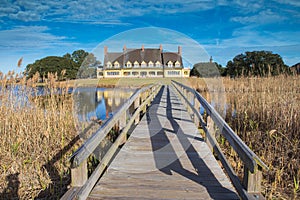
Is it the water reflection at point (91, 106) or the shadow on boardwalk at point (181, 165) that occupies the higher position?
the water reflection at point (91, 106)

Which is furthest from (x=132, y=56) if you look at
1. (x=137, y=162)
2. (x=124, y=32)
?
(x=137, y=162)

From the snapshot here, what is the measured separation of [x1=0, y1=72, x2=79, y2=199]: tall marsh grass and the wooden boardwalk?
0.95 metres

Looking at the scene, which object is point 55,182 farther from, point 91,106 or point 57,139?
point 91,106

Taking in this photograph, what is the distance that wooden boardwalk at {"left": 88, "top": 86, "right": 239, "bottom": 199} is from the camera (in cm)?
245

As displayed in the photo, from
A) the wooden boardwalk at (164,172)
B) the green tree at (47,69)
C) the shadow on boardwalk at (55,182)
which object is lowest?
the shadow on boardwalk at (55,182)

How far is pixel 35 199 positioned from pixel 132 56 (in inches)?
528

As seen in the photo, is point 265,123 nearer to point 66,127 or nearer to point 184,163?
point 184,163

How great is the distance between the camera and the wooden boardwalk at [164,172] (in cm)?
245

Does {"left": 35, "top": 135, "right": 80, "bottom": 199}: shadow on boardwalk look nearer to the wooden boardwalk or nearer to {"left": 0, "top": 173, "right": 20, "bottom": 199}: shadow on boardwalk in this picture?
{"left": 0, "top": 173, "right": 20, "bottom": 199}: shadow on boardwalk

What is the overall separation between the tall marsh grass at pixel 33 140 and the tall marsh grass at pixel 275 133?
3.13 m

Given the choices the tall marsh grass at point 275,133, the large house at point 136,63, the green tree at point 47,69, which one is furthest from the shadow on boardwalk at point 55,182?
the large house at point 136,63

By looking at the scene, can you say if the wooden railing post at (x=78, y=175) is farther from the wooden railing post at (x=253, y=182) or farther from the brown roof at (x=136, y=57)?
the brown roof at (x=136, y=57)

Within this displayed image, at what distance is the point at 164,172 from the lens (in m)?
2.97

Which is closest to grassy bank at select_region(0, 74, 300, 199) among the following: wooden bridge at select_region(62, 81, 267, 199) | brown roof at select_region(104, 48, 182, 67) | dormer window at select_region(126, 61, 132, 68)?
wooden bridge at select_region(62, 81, 267, 199)
